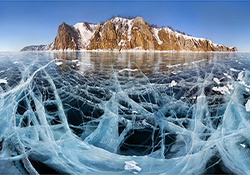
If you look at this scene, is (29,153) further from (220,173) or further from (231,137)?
(231,137)

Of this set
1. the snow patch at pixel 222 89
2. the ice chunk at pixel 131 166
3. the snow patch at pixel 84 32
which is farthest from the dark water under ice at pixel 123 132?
the snow patch at pixel 84 32

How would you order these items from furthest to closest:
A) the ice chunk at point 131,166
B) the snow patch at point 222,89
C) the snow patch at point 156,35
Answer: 1. the snow patch at point 156,35
2. the snow patch at point 222,89
3. the ice chunk at point 131,166

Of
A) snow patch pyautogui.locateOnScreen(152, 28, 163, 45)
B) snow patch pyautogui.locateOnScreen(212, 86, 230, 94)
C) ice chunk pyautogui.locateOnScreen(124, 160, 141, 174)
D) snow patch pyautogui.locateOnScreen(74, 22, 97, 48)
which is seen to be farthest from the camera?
snow patch pyautogui.locateOnScreen(74, 22, 97, 48)

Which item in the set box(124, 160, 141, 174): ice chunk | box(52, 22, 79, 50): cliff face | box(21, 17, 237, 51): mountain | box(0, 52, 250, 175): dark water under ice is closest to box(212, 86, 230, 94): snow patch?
box(0, 52, 250, 175): dark water under ice

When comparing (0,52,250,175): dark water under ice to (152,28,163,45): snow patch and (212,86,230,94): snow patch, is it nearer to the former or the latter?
(212,86,230,94): snow patch

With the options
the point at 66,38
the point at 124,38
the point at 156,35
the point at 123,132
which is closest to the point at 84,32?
the point at 66,38

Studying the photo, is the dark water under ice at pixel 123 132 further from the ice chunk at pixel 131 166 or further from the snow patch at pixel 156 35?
the snow patch at pixel 156 35

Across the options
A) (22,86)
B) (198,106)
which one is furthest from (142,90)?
(22,86)

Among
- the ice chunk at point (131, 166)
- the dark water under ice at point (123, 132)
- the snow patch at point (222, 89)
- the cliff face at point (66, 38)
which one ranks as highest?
the cliff face at point (66, 38)

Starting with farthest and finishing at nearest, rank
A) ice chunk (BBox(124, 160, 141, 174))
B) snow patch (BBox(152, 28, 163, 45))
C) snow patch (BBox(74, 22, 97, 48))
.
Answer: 1. snow patch (BBox(74, 22, 97, 48))
2. snow patch (BBox(152, 28, 163, 45))
3. ice chunk (BBox(124, 160, 141, 174))
